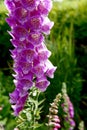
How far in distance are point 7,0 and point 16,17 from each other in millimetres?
100

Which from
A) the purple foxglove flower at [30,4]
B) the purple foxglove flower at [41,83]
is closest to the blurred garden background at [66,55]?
the purple foxglove flower at [41,83]

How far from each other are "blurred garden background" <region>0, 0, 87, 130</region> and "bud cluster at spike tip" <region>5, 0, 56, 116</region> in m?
2.05

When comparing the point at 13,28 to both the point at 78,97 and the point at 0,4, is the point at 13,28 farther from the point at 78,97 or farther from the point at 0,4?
the point at 0,4

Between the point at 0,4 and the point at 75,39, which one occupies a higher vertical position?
the point at 0,4

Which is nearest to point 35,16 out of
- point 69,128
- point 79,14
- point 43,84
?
point 43,84

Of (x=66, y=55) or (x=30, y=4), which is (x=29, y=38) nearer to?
(x=30, y=4)

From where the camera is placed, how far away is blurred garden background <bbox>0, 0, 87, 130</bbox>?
19.2ft

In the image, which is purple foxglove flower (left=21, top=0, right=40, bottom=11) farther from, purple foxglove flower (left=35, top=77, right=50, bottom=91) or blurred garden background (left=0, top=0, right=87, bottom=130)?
blurred garden background (left=0, top=0, right=87, bottom=130)

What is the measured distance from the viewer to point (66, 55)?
Answer: 20.4ft

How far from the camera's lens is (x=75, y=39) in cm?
704

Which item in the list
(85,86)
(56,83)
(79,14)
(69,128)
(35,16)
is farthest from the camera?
(79,14)

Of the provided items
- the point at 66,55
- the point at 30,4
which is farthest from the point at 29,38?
the point at 66,55

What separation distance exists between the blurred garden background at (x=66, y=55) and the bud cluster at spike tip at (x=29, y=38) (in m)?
2.05

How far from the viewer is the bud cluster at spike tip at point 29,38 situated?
9.12ft
